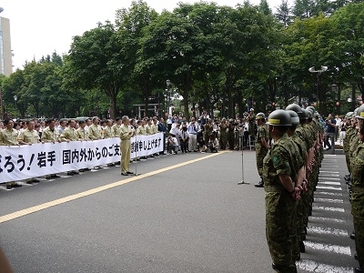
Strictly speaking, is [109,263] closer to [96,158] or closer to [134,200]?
[134,200]

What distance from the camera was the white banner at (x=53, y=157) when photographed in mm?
10148

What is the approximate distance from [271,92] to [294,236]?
37002mm

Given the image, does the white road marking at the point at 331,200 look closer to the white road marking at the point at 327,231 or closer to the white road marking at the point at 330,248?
the white road marking at the point at 327,231

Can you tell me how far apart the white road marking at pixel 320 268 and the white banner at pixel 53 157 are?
322 inches

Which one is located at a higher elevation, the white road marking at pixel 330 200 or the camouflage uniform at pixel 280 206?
the camouflage uniform at pixel 280 206

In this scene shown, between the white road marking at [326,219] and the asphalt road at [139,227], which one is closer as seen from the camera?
the asphalt road at [139,227]

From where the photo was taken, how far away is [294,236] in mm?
4199

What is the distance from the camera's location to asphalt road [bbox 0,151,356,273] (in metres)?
4.79

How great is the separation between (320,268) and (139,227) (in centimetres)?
299

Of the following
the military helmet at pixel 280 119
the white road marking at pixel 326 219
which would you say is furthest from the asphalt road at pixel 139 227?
the military helmet at pixel 280 119

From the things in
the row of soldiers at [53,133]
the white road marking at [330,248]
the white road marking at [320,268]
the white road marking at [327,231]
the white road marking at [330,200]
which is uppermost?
the row of soldiers at [53,133]

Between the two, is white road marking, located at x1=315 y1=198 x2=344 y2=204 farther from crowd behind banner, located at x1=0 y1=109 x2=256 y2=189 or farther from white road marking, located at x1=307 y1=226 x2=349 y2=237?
crowd behind banner, located at x1=0 y1=109 x2=256 y2=189

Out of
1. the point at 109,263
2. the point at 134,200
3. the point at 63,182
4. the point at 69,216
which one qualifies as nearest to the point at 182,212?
the point at 134,200

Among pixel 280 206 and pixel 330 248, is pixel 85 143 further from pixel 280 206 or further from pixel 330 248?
pixel 280 206
